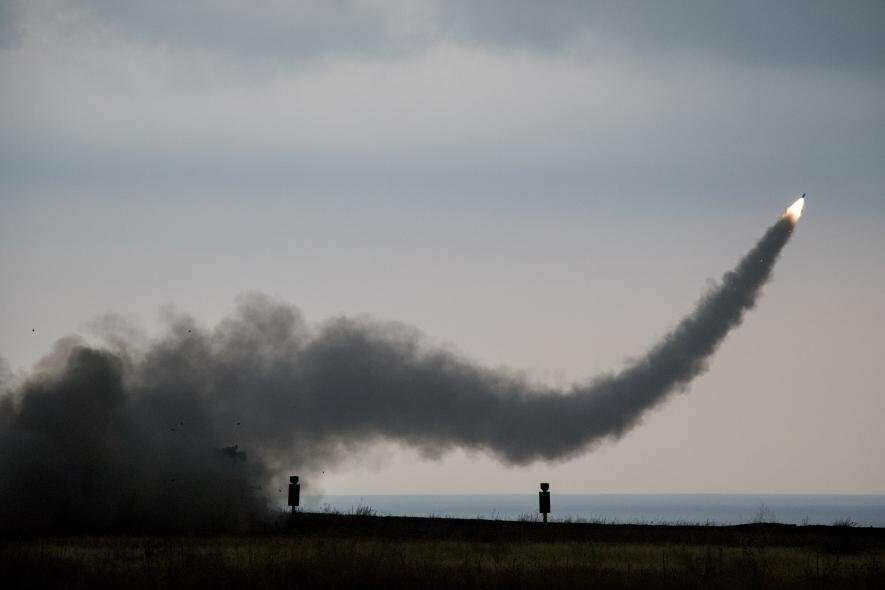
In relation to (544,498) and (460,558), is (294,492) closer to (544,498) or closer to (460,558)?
(544,498)

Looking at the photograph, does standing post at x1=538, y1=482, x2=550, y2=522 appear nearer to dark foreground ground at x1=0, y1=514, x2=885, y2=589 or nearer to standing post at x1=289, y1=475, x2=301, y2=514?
dark foreground ground at x1=0, y1=514, x2=885, y2=589

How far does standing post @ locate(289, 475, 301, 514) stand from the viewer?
46.4m

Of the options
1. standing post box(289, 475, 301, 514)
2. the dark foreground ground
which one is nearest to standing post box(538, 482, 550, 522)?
the dark foreground ground

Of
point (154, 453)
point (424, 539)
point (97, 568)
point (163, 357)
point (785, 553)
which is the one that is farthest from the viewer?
point (163, 357)

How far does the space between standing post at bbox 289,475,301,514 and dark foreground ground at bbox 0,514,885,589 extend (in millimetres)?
5920

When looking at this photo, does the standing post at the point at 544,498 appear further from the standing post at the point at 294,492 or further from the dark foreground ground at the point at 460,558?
the standing post at the point at 294,492

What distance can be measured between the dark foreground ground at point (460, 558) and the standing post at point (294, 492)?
233 inches

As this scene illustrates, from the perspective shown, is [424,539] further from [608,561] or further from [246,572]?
[246,572]

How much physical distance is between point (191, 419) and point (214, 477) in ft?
18.4

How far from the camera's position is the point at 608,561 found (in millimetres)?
30406

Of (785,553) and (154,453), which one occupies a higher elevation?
(154,453)

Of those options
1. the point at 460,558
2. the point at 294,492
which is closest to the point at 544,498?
the point at 294,492

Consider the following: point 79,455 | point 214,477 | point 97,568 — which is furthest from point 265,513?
point 97,568

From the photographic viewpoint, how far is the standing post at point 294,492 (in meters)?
46.4
